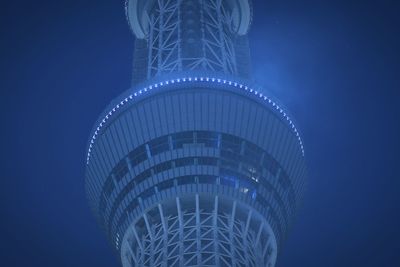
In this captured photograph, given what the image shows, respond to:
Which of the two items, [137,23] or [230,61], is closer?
[230,61]

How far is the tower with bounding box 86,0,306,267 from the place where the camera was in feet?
173

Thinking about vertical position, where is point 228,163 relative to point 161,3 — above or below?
below

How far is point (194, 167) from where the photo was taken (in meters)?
52.8

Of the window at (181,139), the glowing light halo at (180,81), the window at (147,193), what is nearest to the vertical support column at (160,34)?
the glowing light halo at (180,81)

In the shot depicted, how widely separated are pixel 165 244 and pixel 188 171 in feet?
21.4

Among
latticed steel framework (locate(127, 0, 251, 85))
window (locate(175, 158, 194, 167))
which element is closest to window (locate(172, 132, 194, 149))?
window (locate(175, 158, 194, 167))

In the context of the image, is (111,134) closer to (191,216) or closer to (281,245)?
(191,216)

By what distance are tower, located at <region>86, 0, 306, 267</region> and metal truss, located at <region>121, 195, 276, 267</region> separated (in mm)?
99

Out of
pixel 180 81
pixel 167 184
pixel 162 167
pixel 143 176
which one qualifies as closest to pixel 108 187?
pixel 143 176

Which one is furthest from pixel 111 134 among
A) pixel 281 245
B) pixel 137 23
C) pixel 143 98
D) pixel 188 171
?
pixel 137 23

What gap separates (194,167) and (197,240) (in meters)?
6.33

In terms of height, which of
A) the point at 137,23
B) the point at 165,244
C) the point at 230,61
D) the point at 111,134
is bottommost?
the point at 165,244

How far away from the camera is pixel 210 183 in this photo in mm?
52875

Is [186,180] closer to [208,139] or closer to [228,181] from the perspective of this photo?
[228,181]
